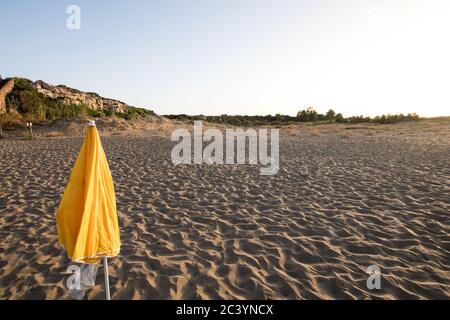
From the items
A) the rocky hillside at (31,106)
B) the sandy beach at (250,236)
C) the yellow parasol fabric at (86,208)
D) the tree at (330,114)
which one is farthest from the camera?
the tree at (330,114)

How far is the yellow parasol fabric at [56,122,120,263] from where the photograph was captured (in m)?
2.49

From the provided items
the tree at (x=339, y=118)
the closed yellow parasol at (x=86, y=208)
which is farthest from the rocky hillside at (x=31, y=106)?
the tree at (x=339, y=118)

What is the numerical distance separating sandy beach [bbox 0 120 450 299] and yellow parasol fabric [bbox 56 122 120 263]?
1.07 m

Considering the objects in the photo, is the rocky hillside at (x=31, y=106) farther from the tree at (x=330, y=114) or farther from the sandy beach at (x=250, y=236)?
the tree at (x=330, y=114)

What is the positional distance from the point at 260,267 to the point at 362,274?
50.7 inches

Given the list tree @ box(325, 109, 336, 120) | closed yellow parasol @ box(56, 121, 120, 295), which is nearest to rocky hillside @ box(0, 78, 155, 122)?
closed yellow parasol @ box(56, 121, 120, 295)

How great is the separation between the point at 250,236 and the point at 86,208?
9.65 feet

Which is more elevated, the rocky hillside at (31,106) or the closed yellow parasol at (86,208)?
the rocky hillside at (31,106)

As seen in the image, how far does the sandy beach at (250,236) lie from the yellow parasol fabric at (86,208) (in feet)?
3.53

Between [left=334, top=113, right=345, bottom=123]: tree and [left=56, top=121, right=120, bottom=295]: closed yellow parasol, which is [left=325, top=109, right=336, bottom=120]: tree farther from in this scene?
[left=56, top=121, right=120, bottom=295]: closed yellow parasol

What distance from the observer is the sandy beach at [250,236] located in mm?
3480

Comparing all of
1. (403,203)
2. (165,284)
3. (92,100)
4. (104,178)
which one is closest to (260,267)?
(165,284)

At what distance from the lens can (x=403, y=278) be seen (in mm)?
3635

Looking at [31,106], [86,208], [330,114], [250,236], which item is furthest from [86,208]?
[330,114]
